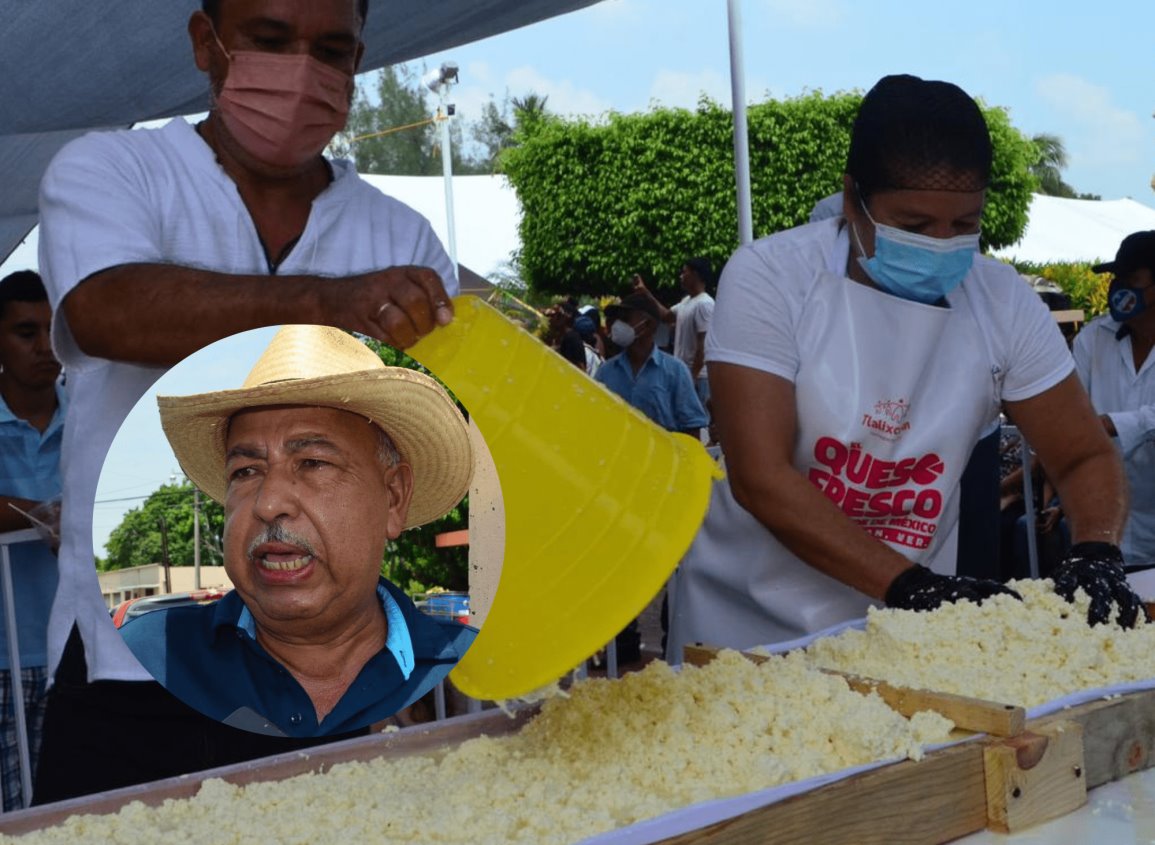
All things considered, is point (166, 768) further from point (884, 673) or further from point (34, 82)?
point (34, 82)

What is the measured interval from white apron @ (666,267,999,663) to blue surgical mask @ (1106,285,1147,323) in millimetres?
2469

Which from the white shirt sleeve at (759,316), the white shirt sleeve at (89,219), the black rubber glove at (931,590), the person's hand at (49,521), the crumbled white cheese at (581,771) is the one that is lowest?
the black rubber glove at (931,590)

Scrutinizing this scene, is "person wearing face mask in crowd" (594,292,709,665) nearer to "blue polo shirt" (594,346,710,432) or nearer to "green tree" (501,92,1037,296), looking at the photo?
"blue polo shirt" (594,346,710,432)

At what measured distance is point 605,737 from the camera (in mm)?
1366

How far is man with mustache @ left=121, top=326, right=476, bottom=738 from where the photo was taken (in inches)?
43.9

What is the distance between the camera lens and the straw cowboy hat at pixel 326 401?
3.60ft

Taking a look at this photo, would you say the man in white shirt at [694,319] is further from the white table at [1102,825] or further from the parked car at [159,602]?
the parked car at [159,602]

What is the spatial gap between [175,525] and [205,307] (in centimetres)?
28

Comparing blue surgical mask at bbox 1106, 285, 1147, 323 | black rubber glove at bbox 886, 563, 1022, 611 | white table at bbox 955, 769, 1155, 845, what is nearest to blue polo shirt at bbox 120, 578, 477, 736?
white table at bbox 955, 769, 1155, 845

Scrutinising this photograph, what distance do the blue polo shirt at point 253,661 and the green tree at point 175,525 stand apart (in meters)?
0.05

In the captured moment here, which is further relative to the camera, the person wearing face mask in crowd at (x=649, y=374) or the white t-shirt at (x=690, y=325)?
the white t-shirt at (x=690, y=325)

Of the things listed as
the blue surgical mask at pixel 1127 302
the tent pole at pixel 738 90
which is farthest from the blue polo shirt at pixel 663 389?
the blue surgical mask at pixel 1127 302

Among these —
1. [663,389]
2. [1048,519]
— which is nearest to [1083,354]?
[1048,519]

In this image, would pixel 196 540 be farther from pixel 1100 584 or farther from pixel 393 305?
pixel 1100 584
